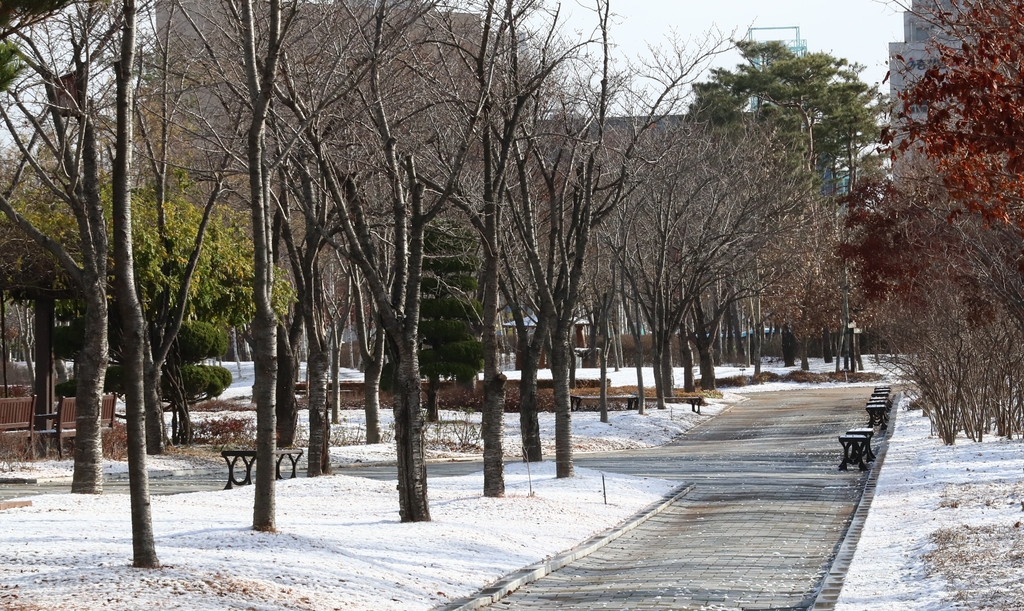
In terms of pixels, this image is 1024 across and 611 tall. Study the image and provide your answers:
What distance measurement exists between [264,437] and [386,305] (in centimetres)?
228

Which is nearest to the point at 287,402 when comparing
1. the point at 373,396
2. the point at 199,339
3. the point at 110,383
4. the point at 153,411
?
the point at 373,396

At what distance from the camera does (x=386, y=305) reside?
1217 cm

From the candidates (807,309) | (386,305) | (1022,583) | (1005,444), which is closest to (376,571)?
(386,305)

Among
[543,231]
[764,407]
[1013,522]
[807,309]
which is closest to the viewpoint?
[1013,522]

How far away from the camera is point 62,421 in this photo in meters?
21.6

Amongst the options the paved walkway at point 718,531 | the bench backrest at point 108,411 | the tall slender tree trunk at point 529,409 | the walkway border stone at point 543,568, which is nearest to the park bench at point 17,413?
the bench backrest at point 108,411

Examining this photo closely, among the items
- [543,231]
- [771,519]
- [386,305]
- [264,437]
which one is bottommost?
[771,519]

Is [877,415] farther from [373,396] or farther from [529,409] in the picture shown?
[373,396]

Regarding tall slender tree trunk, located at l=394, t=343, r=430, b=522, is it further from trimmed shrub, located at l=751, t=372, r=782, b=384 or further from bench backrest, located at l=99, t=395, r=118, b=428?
trimmed shrub, located at l=751, t=372, r=782, b=384

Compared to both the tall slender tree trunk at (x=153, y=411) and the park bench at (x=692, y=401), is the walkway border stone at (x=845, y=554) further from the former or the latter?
the park bench at (x=692, y=401)

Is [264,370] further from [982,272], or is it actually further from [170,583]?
[982,272]

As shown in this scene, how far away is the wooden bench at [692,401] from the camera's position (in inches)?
1483

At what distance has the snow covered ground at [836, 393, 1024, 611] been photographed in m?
8.35

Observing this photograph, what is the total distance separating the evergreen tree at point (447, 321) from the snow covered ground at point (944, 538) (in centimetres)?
1602
